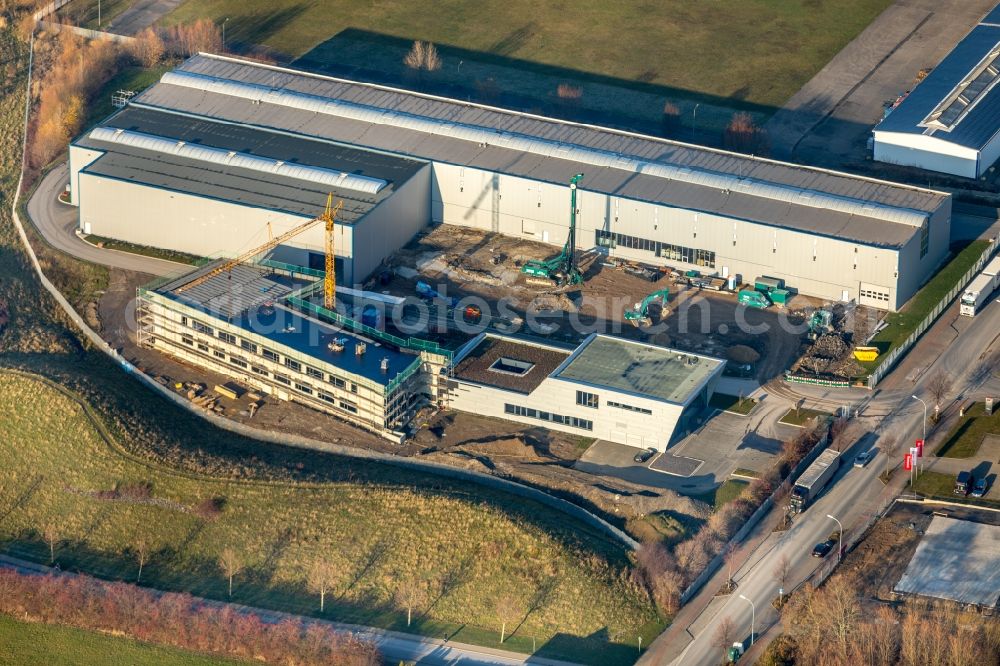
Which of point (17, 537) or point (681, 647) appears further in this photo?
point (17, 537)

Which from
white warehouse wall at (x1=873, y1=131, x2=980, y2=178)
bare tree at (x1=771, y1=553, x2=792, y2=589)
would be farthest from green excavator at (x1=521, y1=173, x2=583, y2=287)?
bare tree at (x1=771, y1=553, x2=792, y2=589)

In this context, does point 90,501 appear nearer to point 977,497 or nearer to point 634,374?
point 634,374

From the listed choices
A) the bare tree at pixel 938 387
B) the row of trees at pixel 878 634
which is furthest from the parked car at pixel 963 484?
the row of trees at pixel 878 634

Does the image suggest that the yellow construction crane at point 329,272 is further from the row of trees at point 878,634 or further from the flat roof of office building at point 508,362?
the row of trees at point 878,634

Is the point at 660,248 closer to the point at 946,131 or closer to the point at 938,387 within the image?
the point at 938,387

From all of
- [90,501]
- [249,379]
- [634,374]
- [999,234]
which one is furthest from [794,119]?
[90,501]

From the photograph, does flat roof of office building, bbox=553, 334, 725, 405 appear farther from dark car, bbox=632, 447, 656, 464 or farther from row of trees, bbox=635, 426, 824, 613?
row of trees, bbox=635, 426, 824, 613
